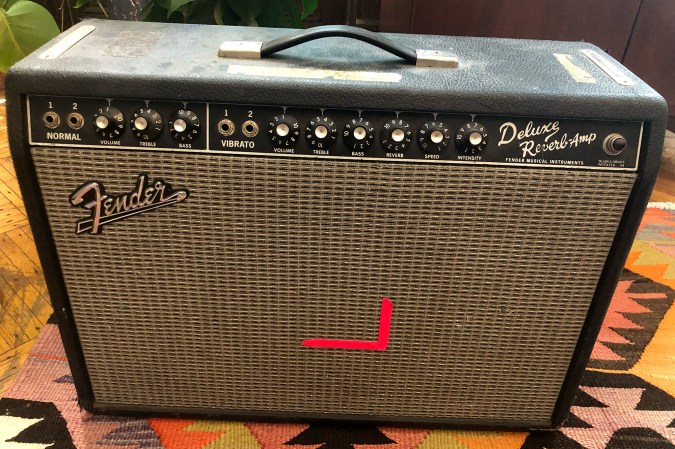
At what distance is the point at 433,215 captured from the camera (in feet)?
2.10

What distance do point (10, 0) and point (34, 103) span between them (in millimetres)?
551

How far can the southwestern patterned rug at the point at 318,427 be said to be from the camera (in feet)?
2.60

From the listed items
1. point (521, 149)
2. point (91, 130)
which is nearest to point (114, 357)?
point (91, 130)

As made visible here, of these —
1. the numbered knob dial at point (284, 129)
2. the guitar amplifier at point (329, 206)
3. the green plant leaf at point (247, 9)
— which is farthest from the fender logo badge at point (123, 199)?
the green plant leaf at point (247, 9)

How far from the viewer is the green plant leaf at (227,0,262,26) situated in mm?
1019

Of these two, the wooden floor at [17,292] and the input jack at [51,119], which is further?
the wooden floor at [17,292]

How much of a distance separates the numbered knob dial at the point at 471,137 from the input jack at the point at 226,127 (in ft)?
0.76

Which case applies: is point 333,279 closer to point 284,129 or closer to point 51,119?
point 284,129

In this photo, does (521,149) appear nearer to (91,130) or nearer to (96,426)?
(91,130)

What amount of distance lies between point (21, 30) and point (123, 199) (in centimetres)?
49

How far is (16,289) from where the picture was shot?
1.03 meters

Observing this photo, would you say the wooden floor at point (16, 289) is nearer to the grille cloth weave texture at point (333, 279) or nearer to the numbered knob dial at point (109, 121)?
the grille cloth weave texture at point (333, 279)

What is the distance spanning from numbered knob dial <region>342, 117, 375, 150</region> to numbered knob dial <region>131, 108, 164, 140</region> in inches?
7.4

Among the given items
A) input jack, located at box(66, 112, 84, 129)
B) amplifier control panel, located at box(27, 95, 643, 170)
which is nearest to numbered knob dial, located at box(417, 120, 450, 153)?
amplifier control panel, located at box(27, 95, 643, 170)
